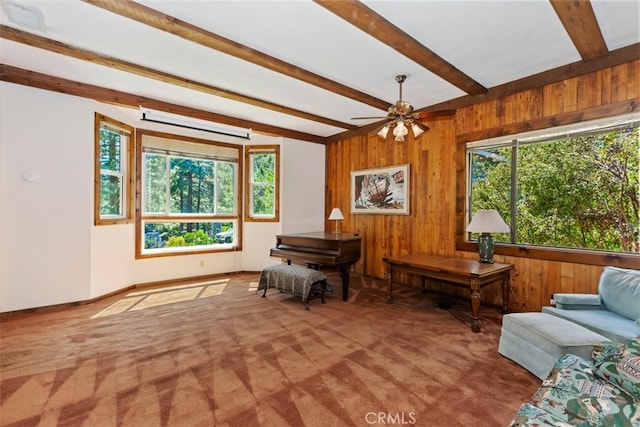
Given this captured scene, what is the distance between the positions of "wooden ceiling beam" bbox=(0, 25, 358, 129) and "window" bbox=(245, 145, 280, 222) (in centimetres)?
146

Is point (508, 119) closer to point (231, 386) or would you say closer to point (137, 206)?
point (231, 386)

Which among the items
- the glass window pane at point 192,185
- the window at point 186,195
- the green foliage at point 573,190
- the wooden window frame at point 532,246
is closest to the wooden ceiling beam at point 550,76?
the wooden window frame at point 532,246

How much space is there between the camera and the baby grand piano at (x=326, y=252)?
389 cm

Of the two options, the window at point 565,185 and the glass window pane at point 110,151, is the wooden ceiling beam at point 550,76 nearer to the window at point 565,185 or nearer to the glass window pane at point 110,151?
the window at point 565,185

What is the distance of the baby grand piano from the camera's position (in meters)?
3.89

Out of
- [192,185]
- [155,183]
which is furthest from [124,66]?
[192,185]

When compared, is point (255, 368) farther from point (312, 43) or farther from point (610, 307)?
point (610, 307)

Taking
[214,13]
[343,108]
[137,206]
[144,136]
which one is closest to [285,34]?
[214,13]

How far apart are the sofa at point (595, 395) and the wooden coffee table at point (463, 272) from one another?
1.58 meters

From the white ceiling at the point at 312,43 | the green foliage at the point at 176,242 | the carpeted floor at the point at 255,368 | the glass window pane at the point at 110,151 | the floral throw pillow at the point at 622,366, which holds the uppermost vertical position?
the white ceiling at the point at 312,43

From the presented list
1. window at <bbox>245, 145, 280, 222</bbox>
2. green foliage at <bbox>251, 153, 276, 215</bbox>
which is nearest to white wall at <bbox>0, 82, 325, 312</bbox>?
window at <bbox>245, 145, 280, 222</bbox>

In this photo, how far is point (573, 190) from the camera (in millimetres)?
3250

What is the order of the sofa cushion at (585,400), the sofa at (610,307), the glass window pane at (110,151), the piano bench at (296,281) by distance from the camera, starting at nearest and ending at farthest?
the sofa cushion at (585,400) → the sofa at (610,307) → the piano bench at (296,281) → the glass window pane at (110,151)

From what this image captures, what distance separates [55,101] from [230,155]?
260 cm
